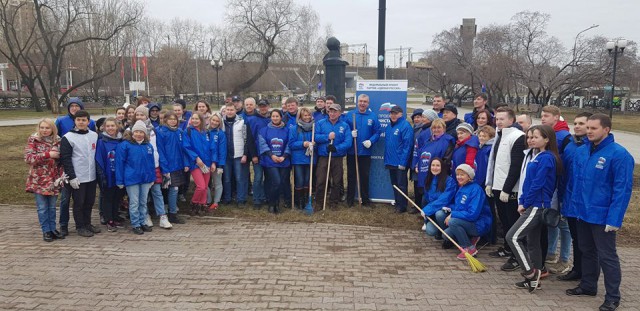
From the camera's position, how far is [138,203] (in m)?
6.18

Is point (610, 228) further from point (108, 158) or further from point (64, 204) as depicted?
point (64, 204)

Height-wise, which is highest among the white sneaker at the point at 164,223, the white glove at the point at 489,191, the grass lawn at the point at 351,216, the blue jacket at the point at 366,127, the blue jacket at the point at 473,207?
the blue jacket at the point at 366,127

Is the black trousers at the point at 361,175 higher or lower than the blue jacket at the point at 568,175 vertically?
lower

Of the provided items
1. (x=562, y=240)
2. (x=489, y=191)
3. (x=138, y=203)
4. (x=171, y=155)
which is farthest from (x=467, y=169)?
(x=138, y=203)

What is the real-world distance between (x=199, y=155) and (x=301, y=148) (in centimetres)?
158

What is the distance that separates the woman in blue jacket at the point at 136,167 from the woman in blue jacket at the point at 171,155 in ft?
0.97

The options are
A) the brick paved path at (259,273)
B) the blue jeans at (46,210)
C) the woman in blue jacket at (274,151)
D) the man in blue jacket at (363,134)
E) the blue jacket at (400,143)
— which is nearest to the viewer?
the brick paved path at (259,273)

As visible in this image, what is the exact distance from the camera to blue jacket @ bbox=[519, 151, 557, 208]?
432cm

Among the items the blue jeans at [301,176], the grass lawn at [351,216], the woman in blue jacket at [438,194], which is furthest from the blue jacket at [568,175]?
the blue jeans at [301,176]

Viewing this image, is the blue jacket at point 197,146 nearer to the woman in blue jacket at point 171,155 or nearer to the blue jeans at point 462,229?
the woman in blue jacket at point 171,155

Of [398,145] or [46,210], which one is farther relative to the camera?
[398,145]

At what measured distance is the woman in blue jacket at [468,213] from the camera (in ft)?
17.5

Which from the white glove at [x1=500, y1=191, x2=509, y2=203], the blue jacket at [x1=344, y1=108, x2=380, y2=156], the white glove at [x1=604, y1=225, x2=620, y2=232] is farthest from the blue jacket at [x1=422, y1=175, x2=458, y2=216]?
the white glove at [x1=604, y1=225, x2=620, y2=232]

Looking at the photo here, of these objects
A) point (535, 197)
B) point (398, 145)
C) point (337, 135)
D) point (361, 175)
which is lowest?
point (361, 175)
